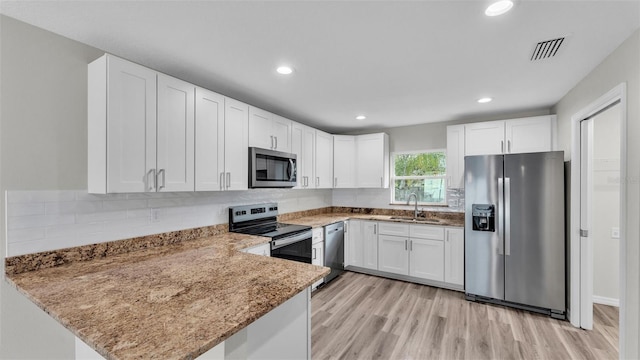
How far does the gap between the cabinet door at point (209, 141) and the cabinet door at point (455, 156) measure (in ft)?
9.80

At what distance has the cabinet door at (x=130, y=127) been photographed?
1777 mm

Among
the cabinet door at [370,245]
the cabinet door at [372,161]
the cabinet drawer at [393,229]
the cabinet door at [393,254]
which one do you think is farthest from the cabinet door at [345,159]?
the cabinet door at [393,254]

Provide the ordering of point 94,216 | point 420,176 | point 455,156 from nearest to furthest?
point 94,216, point 455,156, point 420,176

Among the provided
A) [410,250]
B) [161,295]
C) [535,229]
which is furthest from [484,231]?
[161,295]

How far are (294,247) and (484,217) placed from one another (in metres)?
2.23

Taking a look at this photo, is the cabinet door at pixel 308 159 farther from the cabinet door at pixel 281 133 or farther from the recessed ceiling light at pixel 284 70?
the recessed ceiling light at pixel 284 70

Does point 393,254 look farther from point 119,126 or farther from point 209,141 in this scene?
point 119,126

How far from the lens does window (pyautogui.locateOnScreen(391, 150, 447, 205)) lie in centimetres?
420

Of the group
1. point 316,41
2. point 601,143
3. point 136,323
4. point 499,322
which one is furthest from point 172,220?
point 601,143

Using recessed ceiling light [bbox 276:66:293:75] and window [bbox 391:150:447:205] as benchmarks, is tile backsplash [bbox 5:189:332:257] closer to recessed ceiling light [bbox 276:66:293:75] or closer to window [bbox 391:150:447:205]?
recessed ceiling light [bbox 276:66:293:75]

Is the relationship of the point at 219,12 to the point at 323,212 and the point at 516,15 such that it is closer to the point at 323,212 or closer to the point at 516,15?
the point at 516,15

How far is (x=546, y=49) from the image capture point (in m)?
1.89

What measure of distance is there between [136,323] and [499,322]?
3.18 m

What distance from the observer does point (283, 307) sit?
1.38 metres
